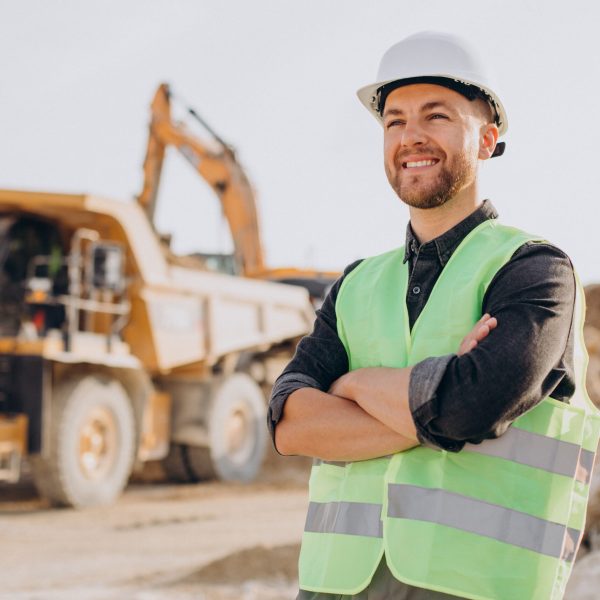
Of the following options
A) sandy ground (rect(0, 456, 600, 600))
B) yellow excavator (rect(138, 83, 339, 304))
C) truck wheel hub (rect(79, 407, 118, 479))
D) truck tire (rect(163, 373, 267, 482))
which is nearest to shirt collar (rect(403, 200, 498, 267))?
sandy ground (rect(0, 456, 600, 600))

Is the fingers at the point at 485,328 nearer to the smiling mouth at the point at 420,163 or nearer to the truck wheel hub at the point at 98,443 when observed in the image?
the smiling mouth at the point at 420,163

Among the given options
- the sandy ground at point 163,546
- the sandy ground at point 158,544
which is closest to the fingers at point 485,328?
the sandy ground at point 163,546

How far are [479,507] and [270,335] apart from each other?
11.0 metres

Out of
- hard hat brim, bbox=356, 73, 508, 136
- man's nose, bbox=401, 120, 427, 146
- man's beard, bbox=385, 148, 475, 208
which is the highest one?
hard hat brim, bbox=356, 73, 508, 136

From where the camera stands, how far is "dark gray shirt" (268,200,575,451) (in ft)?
6.84

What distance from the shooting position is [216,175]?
15641 millimetres

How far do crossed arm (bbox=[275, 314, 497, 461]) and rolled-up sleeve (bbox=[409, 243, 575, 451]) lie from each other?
0.03 metres

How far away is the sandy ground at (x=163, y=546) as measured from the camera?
6.14m

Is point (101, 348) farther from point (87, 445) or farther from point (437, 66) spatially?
point (437, 66)

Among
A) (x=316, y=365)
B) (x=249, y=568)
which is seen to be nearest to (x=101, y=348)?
(x=249, y=568)

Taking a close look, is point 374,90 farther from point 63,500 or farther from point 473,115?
point 63,500

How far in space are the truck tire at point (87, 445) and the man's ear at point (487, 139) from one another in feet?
24.6

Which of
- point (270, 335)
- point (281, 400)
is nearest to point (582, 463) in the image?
point (281, 400)

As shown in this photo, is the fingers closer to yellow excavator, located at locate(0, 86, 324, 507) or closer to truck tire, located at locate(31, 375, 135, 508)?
yellow excavator, located at locate(0, 86, 324, 507)
